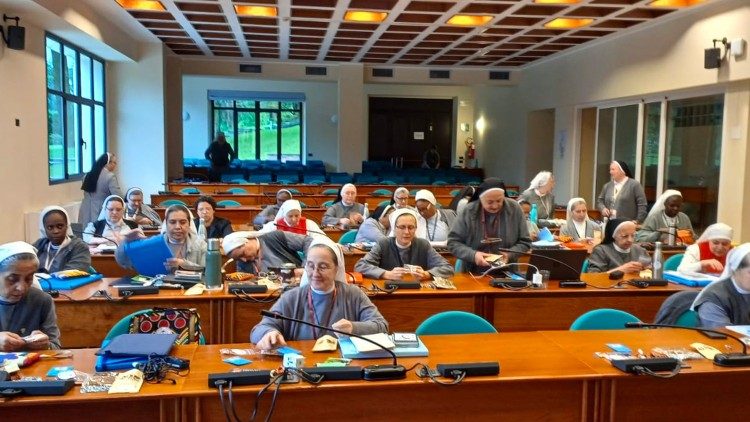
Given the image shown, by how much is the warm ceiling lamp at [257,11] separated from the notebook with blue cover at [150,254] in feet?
17.0

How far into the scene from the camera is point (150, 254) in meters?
4.27

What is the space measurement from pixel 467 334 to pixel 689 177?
6.98 meters

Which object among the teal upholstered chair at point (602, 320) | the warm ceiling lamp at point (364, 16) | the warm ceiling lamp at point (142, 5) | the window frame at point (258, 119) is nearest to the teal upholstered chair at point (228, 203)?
the warm ceiling lamp at point (142, 5)

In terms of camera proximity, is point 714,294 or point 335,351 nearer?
point 335,351

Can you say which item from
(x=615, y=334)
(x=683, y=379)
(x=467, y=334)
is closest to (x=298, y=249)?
(x=467, y=334)

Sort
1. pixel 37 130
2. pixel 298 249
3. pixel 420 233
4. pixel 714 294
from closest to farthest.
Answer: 1. pixel 714 294
2. pixel 298 249
3. pixel 420 233
4. pixel 37 130

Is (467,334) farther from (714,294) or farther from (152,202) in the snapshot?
(152,202)

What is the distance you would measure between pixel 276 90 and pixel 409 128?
417 cm

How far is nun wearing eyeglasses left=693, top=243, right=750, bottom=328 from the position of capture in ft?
10.2

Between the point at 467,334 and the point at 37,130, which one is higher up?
the point at 37,130

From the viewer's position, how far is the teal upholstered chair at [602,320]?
10.3ft

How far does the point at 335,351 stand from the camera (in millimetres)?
2633

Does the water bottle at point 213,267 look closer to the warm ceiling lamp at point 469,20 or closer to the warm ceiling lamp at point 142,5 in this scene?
the warm ceiling lamp at point 142,5

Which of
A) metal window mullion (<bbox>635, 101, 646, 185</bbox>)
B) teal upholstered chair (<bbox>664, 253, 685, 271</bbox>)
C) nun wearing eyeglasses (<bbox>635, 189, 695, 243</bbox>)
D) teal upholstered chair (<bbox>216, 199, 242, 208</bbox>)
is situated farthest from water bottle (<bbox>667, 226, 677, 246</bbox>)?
teal upholstered chair (<bbox>216, 199, 242, 208</bbox>)
